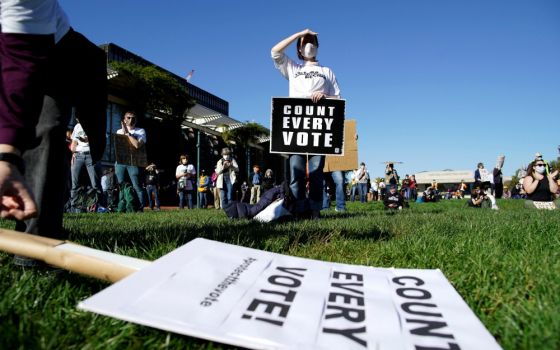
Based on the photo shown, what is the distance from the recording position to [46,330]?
3.29 feet

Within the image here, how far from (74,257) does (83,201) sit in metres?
7.28

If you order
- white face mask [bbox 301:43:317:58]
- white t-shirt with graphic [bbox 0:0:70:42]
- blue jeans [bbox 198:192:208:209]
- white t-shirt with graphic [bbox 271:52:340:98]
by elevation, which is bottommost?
blue jeans [bbox 198:192:208:209]

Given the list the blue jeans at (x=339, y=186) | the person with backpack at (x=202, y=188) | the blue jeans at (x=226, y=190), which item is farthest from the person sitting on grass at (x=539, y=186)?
the person with backpack at (x=202, y=188)

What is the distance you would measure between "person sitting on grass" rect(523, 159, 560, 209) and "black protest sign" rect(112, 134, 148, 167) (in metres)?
8.19

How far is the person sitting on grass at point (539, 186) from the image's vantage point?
8.30 metres

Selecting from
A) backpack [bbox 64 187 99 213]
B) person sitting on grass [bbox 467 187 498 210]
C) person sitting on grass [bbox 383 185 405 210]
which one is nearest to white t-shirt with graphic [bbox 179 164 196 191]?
backpack [bbox 64 187 99 213]

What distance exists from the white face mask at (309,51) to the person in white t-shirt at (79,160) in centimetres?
453

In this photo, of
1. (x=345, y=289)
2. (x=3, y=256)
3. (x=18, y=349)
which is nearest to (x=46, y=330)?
(x=18, y=349)

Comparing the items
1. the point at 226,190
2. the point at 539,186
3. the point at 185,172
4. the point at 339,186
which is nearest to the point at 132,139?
the point at 226,190

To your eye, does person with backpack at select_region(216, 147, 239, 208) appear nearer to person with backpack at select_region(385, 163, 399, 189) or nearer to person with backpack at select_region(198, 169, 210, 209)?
person with backpack at select_region(198, 169, 210, 209)

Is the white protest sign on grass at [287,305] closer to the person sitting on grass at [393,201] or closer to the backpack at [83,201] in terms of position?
the backpack at [83,201]

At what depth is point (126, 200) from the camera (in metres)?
8.49

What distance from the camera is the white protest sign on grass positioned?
927 millimetres

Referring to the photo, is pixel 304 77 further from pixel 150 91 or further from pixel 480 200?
pixel 150 91
